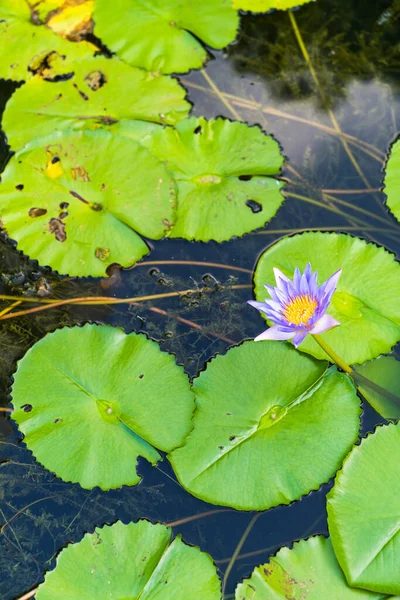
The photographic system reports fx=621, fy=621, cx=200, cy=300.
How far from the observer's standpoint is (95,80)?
3705 millimetres

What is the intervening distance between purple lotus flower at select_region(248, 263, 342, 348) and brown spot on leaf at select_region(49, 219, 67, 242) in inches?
49.6

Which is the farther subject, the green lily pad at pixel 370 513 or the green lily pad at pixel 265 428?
the green lily pad at pixel 265 428

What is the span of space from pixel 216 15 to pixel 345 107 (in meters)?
1.01

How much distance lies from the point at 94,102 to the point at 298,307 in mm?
1976

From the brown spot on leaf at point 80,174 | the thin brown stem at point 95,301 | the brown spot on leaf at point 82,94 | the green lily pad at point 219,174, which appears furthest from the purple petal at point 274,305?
the brown spot on leaf at point 82,94

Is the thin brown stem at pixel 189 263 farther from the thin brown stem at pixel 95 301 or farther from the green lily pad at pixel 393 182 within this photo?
the green lily pad at pixel 393 182

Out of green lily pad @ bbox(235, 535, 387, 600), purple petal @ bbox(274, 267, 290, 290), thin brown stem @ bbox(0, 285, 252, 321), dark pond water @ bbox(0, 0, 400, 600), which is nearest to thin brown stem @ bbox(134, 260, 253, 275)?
dark pond water @ bbox(0, 0, 400, 600)

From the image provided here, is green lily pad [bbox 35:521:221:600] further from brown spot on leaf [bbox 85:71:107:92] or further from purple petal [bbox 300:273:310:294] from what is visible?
brown spot on leaf [bbox 85:71:107:92]

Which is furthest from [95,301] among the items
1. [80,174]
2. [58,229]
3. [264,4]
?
[264,4]

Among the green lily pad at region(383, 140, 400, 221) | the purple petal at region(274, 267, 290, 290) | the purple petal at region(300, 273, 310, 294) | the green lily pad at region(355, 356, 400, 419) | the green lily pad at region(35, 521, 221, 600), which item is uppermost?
the green lily pad at region(383, 140, 400, 221)

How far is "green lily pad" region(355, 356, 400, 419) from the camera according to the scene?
271cm

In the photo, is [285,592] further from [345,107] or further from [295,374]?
[345,107]

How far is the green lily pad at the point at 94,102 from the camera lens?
141 inches

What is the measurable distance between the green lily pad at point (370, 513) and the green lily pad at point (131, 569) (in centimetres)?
51
